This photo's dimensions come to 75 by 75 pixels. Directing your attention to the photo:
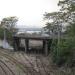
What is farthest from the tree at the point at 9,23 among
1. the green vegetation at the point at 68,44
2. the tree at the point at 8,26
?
the green vegetation at the point at 68,44

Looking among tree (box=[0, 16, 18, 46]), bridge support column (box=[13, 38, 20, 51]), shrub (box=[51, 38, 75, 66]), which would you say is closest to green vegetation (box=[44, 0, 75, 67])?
shrub (box=[51, 38, 75, 66])

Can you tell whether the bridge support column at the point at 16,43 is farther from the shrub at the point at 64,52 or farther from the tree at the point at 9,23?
the shrub at the point at 64,52

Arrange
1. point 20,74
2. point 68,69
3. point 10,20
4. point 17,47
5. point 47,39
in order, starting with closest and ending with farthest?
point 20,74, point 68,69, point 47,39, point 17,47, point 10,20

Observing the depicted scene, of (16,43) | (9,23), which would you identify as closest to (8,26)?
(9,23)

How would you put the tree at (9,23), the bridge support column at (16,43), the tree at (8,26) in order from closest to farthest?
the bridge support column at (16,43) → the tree at (8,26) → the tree at (9,23)

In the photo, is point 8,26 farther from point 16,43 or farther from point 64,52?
point 64,52

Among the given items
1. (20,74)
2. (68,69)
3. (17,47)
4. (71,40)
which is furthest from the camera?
(17,47)

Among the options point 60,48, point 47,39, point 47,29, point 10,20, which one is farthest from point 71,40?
point 10,20

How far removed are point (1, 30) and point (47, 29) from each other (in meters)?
10.2

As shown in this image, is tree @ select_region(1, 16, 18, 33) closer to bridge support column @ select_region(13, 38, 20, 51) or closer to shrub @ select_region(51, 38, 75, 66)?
bridge support column @ select_region(13, 38, 20, 51)

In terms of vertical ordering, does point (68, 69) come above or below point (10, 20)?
below

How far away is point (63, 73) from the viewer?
70.1ft

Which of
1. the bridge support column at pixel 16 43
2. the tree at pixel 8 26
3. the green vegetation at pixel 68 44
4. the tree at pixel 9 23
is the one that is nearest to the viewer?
the green vegetation at pixel 68 44

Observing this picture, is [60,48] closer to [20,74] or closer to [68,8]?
[68,8]
